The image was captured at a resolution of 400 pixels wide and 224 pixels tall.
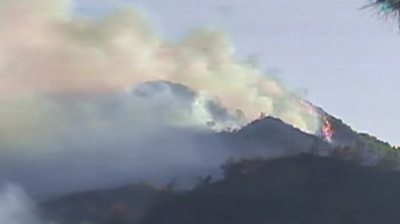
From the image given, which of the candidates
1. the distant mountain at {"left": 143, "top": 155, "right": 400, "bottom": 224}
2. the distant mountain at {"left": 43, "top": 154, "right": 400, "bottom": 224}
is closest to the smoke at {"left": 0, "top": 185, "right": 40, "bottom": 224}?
the distant mountain at {"left": 43, "top": 154, "right": 400, "bottom": 224}

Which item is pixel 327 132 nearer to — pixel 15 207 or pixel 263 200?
pixel 263 200

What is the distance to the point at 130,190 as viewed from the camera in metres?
31.2

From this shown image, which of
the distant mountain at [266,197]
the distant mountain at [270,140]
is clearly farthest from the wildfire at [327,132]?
the distant mountain at [266,197]

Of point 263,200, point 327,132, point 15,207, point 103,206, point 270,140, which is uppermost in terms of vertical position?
point 327,132

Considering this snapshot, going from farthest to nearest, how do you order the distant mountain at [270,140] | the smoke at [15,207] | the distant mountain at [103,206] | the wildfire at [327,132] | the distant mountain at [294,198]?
the wildfire at [327,132] → the distant mountain at [270,140] → the distant mountain at [103,206] → the distant mountain at [294,198] → the smoke at [15,207]

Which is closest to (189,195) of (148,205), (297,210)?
(148,205)

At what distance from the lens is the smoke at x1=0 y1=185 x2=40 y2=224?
2786 centimetres

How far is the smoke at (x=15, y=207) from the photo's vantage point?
91.4ft

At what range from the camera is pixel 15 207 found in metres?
29.0

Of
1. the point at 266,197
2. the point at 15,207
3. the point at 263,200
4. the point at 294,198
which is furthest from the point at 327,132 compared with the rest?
the point at 15,207

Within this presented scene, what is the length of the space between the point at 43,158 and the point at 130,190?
3052 mm

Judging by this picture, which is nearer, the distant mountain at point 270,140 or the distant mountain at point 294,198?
the distant mountain at point 294,198

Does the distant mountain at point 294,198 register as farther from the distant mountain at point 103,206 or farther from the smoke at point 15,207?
the smoke at point 15,207

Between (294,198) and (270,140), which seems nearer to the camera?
(294,198)
